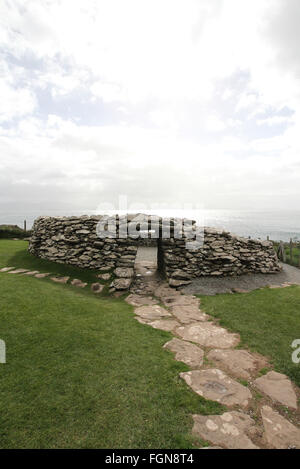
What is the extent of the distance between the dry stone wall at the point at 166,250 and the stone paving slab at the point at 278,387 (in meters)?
5.80

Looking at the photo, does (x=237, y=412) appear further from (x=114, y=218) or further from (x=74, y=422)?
(x=114, y=218)

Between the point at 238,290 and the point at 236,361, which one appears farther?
the point at 238,290

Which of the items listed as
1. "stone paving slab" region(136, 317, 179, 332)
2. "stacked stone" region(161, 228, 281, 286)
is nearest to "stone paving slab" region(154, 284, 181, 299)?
"stacked stone" region(161, 228, 281, 286)

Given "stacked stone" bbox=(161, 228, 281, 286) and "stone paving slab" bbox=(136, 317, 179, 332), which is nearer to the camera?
"stone paving slab" bbox=(136, 317, 179, 332)

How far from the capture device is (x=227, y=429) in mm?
2977

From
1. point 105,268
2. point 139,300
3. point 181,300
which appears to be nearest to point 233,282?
point 181,300

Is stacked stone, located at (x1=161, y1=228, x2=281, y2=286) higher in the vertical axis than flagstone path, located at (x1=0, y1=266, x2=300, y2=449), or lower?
higher

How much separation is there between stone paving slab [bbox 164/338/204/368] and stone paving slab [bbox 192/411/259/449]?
121 cm

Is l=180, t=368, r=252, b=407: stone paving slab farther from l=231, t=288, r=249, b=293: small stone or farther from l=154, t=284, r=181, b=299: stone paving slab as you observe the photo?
l=231, t=288, r=249, b=293: small stone

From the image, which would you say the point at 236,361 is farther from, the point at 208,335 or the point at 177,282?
the point at 177,282

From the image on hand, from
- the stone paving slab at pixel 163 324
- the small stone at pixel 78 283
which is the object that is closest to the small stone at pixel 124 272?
the small stone at pixel 78 283

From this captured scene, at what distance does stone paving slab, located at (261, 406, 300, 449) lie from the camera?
2.83 meters

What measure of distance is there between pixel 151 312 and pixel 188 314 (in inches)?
48.4

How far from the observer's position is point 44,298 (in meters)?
6.93
